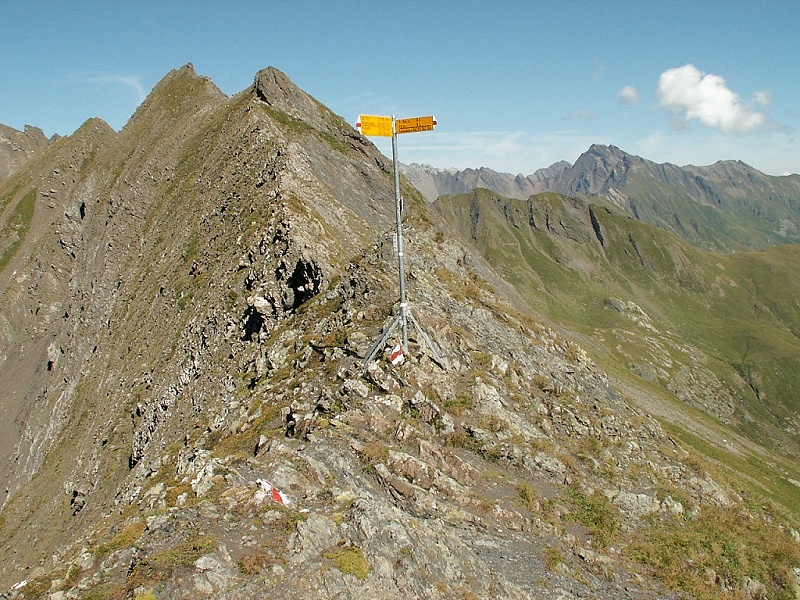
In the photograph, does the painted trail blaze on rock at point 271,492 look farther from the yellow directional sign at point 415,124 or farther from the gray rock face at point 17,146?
the gray rock face at point 17,146

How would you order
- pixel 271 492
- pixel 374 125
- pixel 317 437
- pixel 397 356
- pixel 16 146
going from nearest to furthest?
pixel 271 492 < pixel 317 437 < pixel 374 125 < pixel 397 356 < pixel 16 146

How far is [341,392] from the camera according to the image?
57.7 feet

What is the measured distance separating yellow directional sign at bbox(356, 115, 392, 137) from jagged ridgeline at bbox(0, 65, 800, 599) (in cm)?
817

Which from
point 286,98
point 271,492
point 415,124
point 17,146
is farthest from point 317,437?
point 17,146

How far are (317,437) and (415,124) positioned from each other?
11.2 metres

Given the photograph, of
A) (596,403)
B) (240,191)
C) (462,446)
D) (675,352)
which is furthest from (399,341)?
(675,352)

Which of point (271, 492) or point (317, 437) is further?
point (317, 437)

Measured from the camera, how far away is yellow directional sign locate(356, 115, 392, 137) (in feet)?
52.1

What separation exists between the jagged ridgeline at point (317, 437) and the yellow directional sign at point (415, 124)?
26.8 feet

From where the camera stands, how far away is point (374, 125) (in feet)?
53.2

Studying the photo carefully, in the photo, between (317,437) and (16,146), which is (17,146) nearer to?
(16,146)

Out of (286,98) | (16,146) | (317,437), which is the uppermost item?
(16,146)

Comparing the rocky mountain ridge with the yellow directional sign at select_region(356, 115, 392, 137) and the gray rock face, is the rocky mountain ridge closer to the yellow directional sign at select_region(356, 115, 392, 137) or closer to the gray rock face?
the gray rock face

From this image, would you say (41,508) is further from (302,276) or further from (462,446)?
(462,446)
